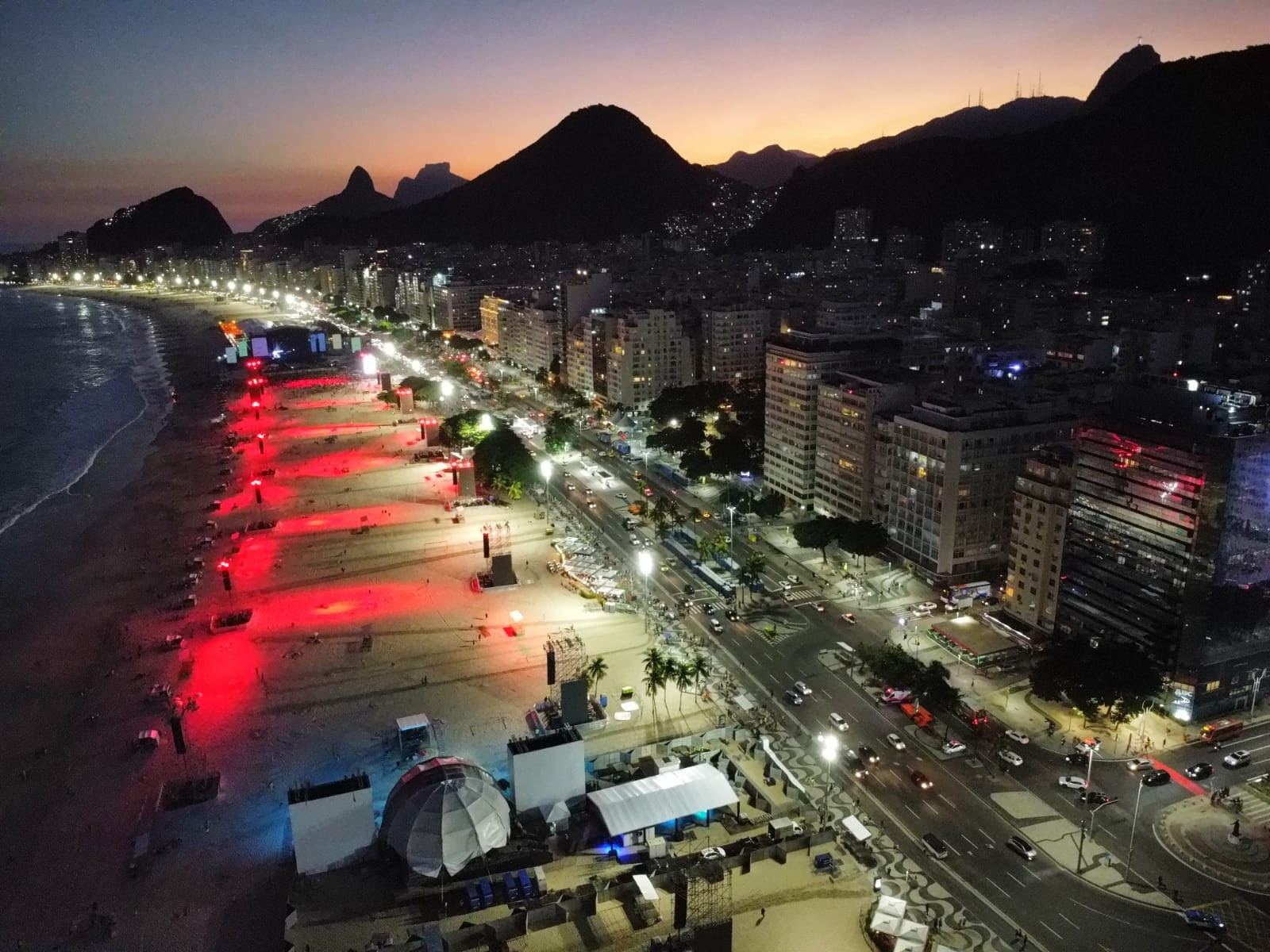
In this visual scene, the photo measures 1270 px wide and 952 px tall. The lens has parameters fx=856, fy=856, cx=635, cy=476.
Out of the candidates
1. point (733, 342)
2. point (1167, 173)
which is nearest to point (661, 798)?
point (733, 342)

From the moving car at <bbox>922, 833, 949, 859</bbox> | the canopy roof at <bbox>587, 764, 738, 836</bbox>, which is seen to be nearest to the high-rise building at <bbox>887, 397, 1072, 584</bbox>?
the moving car at <bbox>922, 833, 949, 859</bbox>

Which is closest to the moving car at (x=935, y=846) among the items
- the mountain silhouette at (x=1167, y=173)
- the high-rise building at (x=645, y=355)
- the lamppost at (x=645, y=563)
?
the lamppost at (x=645, y=563)

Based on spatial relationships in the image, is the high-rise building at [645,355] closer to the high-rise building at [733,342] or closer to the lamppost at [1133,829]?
the high-rise building at [733,342]

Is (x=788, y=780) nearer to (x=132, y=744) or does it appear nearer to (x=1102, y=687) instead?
(x=1102, y=687)

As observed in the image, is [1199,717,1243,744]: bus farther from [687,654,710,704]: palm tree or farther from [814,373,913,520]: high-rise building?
[814,373,913,520]: high-rise building

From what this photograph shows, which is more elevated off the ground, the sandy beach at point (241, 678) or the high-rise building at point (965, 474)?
the high-rise building at point (965, 474)

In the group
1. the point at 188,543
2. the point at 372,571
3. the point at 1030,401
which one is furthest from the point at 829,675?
the point at 188,543

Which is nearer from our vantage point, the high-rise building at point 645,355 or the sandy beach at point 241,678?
the sandy beach at point 241,678
